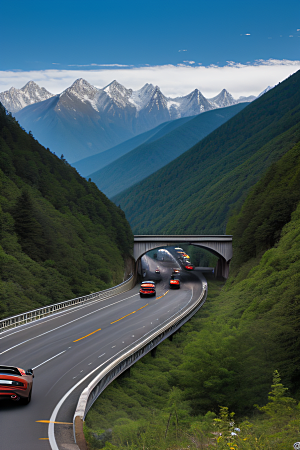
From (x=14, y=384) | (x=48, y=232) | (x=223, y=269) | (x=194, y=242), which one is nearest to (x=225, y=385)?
(x=14, y=384)

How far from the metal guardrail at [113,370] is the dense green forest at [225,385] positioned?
513 mm

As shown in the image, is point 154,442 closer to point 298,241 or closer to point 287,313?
point 287,313

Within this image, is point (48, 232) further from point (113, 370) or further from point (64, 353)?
point (113, 370)

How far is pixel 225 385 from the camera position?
2620cm

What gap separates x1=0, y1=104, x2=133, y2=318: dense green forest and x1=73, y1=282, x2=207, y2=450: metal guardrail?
502 inches

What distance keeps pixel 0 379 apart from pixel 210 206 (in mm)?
156881

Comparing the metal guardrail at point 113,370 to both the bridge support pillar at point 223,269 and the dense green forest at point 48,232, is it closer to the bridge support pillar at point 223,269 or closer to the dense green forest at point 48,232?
the dense green forest at point 48,232

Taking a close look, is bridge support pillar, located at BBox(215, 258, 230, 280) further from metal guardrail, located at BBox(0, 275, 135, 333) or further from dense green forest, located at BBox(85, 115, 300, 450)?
dense green forest, located at BBox(85, 115, 300, 450)

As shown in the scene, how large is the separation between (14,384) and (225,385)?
15.0 meters

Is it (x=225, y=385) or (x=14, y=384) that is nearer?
(x=14, y=384)

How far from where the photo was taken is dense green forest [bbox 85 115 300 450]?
15.4 meters

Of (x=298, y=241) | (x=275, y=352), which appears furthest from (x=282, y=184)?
(x=275, y=352)

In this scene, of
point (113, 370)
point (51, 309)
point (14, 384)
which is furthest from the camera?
point (51, 309)

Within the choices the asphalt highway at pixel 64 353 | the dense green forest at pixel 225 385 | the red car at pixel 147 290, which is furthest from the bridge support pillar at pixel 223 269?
the dense green forest at pixel 225 385
